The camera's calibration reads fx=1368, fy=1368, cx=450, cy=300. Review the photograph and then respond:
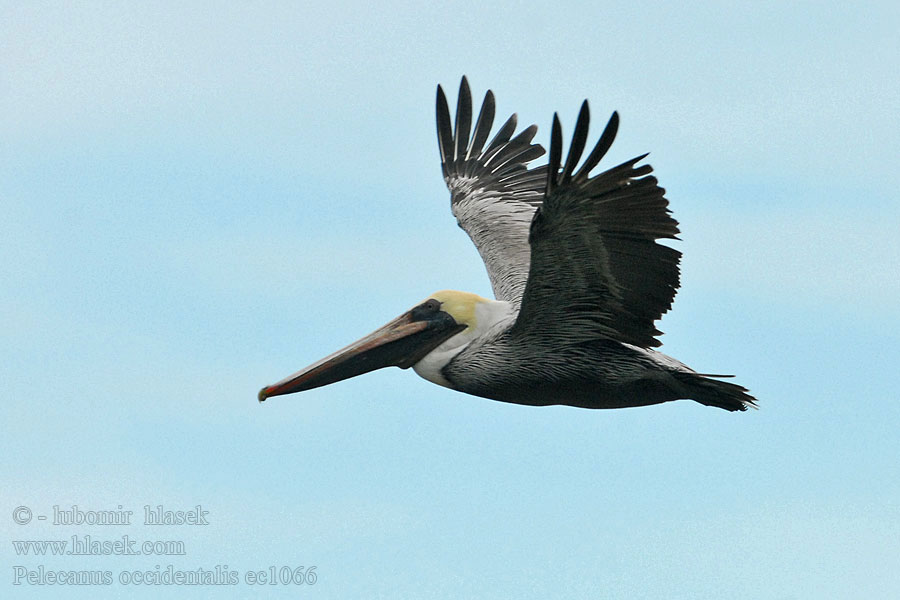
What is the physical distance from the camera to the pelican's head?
38.2 ft

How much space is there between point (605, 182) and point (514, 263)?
324cm

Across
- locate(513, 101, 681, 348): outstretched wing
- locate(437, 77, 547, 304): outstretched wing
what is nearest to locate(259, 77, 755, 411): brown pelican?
locate(513, 101, 681, 348): outstretched wing

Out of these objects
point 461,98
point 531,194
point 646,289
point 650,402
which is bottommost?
point 650,402

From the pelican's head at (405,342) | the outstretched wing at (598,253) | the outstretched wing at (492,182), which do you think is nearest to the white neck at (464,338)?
the pelican's head at (405,342)

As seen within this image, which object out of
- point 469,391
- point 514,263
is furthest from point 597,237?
point 514,263

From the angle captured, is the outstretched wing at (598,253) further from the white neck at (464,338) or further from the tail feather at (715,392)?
the white neck at (464,338)

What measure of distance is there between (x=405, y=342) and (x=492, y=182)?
3276 mm

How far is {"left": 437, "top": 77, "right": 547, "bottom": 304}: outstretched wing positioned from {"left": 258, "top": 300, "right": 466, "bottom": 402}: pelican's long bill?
1.37 meters

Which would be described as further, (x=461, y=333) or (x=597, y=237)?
(x=461, y=333)

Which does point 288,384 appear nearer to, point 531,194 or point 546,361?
point 546,361

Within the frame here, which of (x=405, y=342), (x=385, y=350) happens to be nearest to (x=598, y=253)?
(x=405, y=342)

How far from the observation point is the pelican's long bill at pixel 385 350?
459 inches

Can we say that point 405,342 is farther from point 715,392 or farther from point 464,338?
point 715,392

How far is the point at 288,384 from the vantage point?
1169 centimetres
